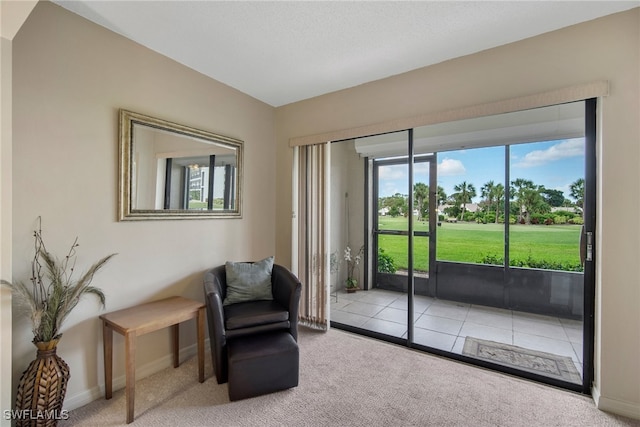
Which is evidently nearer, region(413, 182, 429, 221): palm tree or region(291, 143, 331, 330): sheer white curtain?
region(291, 143, 331, 330): sheer white curtain

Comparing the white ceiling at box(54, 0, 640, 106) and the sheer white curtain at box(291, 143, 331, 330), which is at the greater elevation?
the white ceiling at box(54, 0, 640, 106)

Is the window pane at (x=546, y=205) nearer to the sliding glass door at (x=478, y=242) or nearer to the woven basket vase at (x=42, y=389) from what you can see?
the sliding glass door at (x=478, y=242)

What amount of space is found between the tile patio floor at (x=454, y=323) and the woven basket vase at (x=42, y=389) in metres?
2.57

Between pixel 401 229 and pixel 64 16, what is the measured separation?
3.79 meters

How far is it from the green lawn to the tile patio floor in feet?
1.95

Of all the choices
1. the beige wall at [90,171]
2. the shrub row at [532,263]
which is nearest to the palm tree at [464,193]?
the shrub row at [532,263]

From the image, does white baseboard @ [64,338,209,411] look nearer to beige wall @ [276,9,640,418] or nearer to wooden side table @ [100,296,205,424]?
wooden side table @ [100,296,205,424]

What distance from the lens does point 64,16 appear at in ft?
6.14

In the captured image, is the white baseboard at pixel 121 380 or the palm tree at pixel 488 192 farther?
the palm tree at pixel 488 192

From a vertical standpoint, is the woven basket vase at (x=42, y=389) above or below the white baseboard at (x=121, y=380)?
above

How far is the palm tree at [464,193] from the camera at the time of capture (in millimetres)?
3877

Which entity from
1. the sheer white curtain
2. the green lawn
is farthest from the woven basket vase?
the green lawn

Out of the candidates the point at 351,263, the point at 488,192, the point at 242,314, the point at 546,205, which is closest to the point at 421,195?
the point at 488,192

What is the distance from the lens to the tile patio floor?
2.80 m
